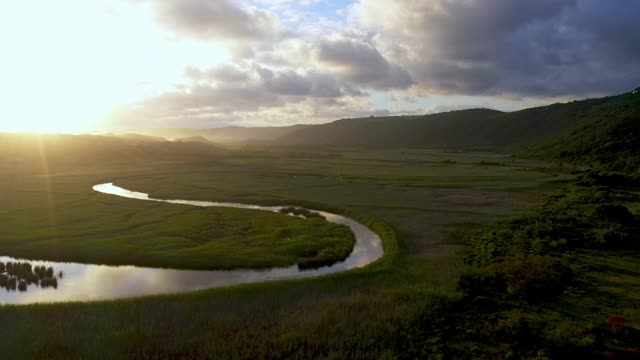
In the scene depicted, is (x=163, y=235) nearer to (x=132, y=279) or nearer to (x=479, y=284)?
(x=132, y=279)

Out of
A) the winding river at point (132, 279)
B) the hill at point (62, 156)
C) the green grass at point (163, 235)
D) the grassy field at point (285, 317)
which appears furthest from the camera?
the hill at point (62, 156)

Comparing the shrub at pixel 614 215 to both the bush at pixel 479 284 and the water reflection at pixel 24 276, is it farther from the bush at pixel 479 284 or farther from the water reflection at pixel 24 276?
the water reflection at pixel 24 276

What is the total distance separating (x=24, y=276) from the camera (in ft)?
111

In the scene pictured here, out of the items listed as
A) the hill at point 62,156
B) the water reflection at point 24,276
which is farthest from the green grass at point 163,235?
the hill at point 62,156

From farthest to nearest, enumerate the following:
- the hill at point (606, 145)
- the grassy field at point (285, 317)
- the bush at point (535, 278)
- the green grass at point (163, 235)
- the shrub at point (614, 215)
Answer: the hill at point (606, 145) → the shrub at point (614, 215) → the green grass at point (163, 235) → the bush at point (535, 278) → the grassy field at point (285, 317)

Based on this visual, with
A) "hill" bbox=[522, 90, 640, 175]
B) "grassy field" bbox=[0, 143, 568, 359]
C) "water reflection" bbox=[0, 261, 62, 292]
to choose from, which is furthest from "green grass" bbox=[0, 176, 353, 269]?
"hill" bbox=[522, 90, 640, 175]

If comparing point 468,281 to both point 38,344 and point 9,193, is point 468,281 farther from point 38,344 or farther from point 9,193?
point 9,193

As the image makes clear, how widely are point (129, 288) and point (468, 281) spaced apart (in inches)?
867

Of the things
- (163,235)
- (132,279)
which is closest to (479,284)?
(132,279)

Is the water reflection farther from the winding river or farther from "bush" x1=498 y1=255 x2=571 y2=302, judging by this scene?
"bush" x1=498 y1=255 x2=571 y2=302

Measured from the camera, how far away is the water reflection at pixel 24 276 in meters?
32.0

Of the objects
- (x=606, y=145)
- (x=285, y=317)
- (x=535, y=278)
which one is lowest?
(x=285, y=317)

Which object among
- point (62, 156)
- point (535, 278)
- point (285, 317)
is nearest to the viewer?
point (285, 317)

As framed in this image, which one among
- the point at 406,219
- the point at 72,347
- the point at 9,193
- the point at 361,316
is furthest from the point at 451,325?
the point at 9,193
